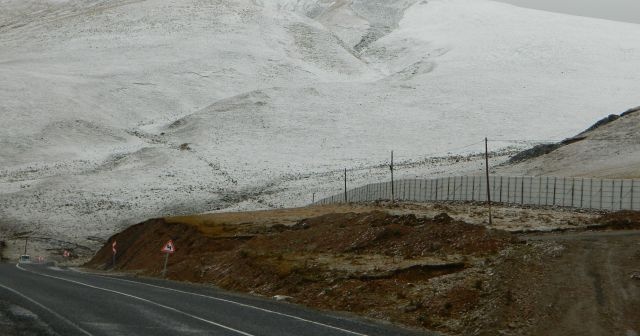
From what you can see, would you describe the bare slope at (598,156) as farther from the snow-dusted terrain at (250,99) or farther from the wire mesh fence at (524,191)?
the wire mesh fence at (524,191)

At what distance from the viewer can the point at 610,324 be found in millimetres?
21641

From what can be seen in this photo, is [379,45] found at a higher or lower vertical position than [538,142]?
higher

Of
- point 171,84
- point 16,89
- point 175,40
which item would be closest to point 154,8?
point 175,40

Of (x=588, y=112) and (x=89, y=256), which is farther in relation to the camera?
(x=588, y=112)

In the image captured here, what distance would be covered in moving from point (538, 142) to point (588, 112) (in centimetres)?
1943

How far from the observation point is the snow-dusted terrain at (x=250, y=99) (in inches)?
3600

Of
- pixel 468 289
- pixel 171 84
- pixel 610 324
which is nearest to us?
pixel 610 324

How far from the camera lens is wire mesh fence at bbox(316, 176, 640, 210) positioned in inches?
2087

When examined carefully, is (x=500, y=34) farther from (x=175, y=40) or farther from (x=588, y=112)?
(x=175, y=40)

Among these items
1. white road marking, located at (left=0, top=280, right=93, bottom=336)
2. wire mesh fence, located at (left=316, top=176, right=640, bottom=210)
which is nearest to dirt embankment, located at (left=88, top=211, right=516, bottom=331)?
white road marking, located at (left=0, top=280, right=93, bottom=336)

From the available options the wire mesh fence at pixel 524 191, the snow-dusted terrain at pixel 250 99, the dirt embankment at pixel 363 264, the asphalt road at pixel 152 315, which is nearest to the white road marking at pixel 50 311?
the asphalt road at pixel 152 315

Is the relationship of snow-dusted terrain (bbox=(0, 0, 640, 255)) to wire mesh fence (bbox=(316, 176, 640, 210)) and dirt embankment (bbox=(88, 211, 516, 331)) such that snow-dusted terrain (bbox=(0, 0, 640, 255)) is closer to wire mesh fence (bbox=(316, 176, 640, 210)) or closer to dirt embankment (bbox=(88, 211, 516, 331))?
wire mesh fence (bbox=(316, 176, 640, 210))

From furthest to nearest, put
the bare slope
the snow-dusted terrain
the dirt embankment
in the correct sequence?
1. the snow-dusted terrain
2. the bare slope
3. the dirt embankment

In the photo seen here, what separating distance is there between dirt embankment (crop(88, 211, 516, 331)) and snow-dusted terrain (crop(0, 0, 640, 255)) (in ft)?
121
